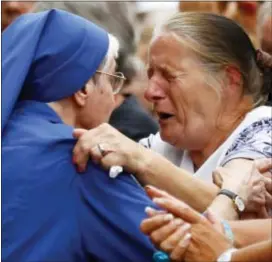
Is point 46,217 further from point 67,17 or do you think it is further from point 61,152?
point 67,17

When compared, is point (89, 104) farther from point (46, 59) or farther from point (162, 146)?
point (162, 146)

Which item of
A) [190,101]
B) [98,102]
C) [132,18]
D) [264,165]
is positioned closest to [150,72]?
[190,101]

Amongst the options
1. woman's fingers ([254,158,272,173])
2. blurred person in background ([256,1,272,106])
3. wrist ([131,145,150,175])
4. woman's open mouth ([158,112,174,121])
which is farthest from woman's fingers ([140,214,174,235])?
blurred person in background ([256,1,272,106])

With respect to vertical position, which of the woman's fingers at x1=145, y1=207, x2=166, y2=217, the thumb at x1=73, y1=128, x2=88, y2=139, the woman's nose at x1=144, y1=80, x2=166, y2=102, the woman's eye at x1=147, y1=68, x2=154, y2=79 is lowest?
the woman's fingers at x1=145, y1=207, x2=166, y2=217

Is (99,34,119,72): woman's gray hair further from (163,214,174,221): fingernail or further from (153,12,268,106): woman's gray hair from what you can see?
(163,214,174,221): fingernail

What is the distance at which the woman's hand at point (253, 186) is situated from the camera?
494 cm

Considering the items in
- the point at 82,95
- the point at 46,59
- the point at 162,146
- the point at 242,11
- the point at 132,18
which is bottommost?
the point at 242,11

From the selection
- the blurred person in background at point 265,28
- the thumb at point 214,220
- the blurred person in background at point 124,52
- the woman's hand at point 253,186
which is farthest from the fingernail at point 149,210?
the blurred person in background at point 124,52

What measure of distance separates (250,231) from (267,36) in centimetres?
149

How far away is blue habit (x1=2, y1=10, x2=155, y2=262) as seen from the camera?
4668 mm

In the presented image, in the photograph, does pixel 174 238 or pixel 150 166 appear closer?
pixel 174 238

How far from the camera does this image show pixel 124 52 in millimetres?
6527

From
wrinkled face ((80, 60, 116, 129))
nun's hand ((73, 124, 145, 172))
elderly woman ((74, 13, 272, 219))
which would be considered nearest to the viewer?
nun's hand ((73, 124, 145, 172))

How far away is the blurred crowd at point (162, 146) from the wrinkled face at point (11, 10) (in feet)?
7.73
